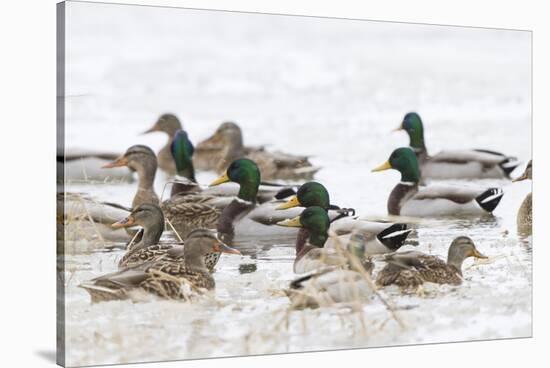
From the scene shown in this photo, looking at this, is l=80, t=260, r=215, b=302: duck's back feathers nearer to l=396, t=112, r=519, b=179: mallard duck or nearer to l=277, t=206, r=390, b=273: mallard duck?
l=277, t=206, r=390, b=273: mallard duck

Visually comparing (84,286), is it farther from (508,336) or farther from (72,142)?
(508,336)

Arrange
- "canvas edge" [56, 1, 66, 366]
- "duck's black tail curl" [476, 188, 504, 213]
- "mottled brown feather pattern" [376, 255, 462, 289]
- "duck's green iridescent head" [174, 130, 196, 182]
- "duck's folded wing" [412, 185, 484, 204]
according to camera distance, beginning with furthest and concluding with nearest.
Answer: "duck's black tail curl" [476, 188, 504, 213]
"duck's folded wing" [412, 185, 484, 204]
"mottled brown feather pattern" [376, 255, 462, 289]
"duck's green iridescent head" [174, 130, 196, 182]
"canvas edge" [56, 1, 66, 366]

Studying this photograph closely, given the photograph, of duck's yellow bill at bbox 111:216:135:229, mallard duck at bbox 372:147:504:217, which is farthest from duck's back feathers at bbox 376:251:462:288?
duck's yellow bill at bbox 111:216:135:229

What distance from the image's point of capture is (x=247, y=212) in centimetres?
838

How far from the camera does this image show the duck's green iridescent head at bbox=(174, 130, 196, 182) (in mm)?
8172

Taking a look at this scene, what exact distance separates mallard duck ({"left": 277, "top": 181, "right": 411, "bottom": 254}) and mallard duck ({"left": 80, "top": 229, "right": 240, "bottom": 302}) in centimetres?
55

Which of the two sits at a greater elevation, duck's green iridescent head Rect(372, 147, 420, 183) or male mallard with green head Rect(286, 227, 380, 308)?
duck's green iridescent head Rect(372, 147, 420, 183)

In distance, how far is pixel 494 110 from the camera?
8.95 meters

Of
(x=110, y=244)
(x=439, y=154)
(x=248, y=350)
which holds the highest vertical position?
(x=439, y=154)

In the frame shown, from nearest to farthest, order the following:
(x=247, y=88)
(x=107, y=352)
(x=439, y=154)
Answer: (x=107, y=352), (x=247, y=88), (x=439, y=154)

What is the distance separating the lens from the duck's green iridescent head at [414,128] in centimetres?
868

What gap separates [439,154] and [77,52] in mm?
2450

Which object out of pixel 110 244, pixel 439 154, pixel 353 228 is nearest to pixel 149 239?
pixel 110 244

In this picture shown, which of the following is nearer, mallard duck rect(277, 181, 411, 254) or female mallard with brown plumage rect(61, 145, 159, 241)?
female mallard with brown plumage rect(61, 145, 159, 241)
